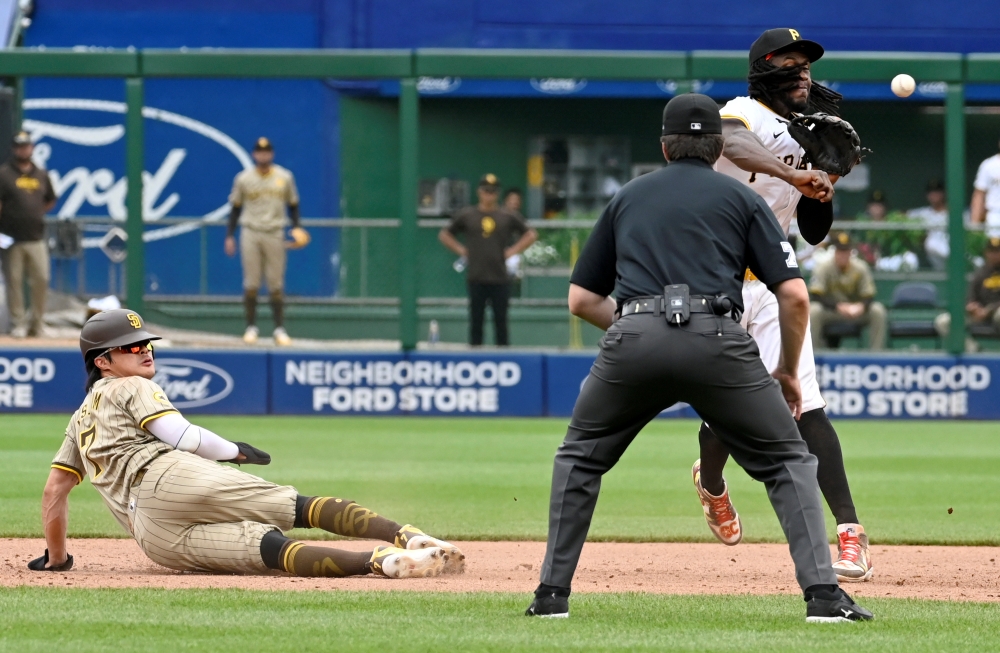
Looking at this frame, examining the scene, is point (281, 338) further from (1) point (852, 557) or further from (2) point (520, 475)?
(1) point (852, 557)

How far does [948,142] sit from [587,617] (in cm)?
947

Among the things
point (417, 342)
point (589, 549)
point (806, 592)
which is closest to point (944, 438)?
point (417, 342)

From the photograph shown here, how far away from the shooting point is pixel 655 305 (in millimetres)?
4328

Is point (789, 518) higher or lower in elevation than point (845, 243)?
lower

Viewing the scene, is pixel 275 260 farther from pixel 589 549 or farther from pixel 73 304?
pixel 589 549

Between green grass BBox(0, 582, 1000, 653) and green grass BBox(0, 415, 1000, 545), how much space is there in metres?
2.03

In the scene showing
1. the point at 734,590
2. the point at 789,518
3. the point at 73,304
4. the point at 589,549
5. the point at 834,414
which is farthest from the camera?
the point at 73,304

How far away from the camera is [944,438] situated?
11453 mm

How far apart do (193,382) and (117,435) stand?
7787mm

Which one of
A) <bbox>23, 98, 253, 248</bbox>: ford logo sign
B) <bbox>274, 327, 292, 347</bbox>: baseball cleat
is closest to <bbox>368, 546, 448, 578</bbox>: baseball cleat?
<bbox>274, 327, 292, 347</bbox>: baseball cleat

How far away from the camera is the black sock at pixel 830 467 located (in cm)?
558

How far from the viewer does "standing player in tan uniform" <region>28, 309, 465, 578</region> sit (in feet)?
17.3

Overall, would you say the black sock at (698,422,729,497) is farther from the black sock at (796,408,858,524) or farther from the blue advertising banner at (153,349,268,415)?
the blue advertising banner at (153,349,268,415)

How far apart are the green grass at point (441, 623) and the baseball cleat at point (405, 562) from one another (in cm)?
37
